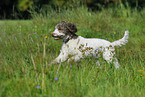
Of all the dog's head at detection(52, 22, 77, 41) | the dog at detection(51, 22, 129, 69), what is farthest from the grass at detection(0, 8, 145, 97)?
the dog's head at detection(52, 22, 77, 41)

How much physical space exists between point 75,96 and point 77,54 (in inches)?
58.3

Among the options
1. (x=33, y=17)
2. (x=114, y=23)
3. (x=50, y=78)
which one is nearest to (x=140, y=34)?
(x=114, y=23)

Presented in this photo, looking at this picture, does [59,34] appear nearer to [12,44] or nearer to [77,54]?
[77,54]

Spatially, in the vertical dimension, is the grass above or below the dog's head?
below

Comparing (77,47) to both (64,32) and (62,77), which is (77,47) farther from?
(62,77)

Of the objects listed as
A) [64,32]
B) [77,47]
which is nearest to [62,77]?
[77,47]

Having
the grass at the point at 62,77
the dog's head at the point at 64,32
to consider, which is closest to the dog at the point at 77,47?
the dog's head at the point at 64,32

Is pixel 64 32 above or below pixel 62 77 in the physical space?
above

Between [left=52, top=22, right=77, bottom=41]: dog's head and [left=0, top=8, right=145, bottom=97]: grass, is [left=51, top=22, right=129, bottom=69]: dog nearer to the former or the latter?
[left=52, top=22, right=77, bottom=41]: dog's head

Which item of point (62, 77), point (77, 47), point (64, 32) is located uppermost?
point (64, 32)

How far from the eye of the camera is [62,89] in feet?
8.48

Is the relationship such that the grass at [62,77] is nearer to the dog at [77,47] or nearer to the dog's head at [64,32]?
the dog at [77,47]

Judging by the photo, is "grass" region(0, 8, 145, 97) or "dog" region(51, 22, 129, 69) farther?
"dog" region(51, 22, 129, 69)

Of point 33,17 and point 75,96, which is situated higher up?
point 33,17
